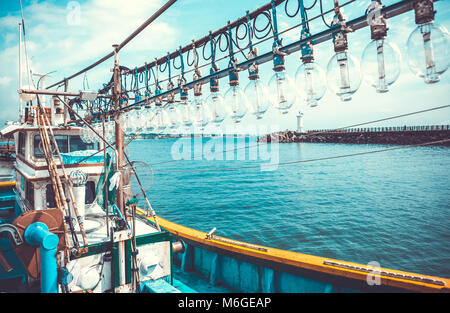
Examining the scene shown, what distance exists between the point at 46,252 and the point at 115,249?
1520mm

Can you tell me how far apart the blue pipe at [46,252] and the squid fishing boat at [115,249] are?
0.05ft

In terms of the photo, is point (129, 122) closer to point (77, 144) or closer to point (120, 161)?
point (120, 161)

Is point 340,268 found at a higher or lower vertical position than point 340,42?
lower

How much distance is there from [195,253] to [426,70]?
26.5 feet

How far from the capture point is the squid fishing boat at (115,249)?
502 centimetres

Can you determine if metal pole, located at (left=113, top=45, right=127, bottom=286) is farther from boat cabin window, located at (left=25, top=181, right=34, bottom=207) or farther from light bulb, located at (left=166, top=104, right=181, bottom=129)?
boat cabin window, located at (left=25, top=181, right=34, bottom=207)

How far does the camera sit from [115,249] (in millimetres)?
5859

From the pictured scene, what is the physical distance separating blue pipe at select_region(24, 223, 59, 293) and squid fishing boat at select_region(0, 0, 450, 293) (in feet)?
0.05

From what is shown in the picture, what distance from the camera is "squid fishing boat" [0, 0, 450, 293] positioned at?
16.5 feet

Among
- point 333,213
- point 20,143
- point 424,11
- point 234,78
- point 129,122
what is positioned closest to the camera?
point 424,11

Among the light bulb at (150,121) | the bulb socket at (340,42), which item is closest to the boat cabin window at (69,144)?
the light bulb at (150,121)

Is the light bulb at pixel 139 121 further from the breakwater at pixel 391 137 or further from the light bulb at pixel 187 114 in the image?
the breakwater at pixel 391 137

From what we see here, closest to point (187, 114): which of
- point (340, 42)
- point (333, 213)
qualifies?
point (340, 42)
